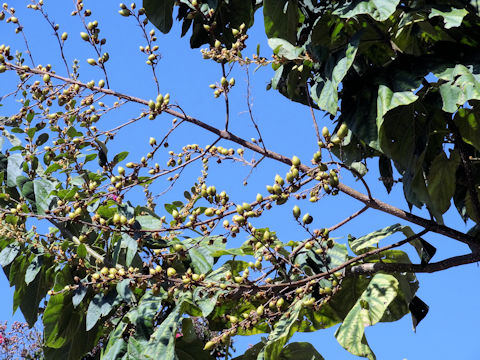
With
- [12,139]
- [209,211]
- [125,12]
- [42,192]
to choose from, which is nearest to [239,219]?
[209,211]

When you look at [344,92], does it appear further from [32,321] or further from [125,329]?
[32,321]

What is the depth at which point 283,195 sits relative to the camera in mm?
1974

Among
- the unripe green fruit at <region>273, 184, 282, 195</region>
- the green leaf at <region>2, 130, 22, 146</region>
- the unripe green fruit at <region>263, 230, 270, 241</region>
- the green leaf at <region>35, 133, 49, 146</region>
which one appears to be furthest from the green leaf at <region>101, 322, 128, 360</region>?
the green leaf at <region>2, 130, 22, 146</region>

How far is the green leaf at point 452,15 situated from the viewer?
79.7 inches

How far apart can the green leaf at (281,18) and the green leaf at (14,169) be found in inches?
49.1

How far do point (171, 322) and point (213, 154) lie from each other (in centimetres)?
62

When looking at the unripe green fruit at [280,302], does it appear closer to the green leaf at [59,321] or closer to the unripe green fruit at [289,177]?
the unripe green fruit at [289,177]

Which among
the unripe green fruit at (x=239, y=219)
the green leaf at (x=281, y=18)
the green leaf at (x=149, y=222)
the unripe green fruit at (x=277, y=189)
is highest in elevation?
the green leaf at (x=281, y=18)

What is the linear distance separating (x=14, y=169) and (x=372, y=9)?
1716 mm

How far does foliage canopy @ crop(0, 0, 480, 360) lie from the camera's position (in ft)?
6.92

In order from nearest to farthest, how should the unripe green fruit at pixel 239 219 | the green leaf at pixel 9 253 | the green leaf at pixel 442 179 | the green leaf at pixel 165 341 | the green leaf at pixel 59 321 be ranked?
the unripe green fruit at pixel 239 219 → the green leaf at pixel 165 341 → the green leaf at pixel 442 179 → the green leaf at pixel 59 321 → the green leaf at pixel 9 253

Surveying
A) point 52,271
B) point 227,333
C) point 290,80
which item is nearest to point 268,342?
point 227,333

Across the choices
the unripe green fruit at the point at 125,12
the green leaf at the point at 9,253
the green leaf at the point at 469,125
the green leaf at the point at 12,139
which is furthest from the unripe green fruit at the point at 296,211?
the green leaf at the point at 12,139

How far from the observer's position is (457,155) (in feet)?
7.96
